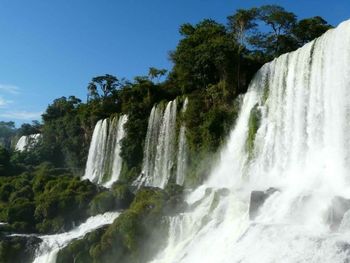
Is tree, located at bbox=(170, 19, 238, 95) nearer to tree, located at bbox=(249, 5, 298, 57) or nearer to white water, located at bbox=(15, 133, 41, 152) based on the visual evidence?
tree, located at bbox=(249, 5, 298, 57)

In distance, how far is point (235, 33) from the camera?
38.3 metres

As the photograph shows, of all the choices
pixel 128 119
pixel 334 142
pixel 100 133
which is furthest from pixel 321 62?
pixel 100 133

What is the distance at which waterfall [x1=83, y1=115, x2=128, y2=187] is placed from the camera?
35531mm

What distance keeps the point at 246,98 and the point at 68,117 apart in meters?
27.9

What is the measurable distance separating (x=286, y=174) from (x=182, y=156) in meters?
8.08

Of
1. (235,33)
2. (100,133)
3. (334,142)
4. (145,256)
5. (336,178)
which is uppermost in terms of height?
(235,33)

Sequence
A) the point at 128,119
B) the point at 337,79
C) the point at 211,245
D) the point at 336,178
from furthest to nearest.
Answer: the point at 128,119 < the point at 337,79 < the point at 336,178 < the point at 211,245

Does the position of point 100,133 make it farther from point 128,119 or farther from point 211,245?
point 211,245

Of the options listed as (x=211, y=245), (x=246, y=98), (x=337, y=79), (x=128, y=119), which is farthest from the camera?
(x=128, y=119)

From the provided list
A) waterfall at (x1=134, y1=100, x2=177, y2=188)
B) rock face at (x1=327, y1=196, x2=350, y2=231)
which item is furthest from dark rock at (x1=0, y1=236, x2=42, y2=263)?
rock face at (x1=327, y1=196, x2=350, y2=231)

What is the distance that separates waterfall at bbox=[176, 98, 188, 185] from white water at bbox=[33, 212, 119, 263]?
20.0ft

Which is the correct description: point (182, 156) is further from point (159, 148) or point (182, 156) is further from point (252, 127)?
point (252, 127)

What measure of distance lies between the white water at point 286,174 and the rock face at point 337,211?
0.27m

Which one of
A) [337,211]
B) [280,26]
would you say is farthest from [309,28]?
[337,211]
